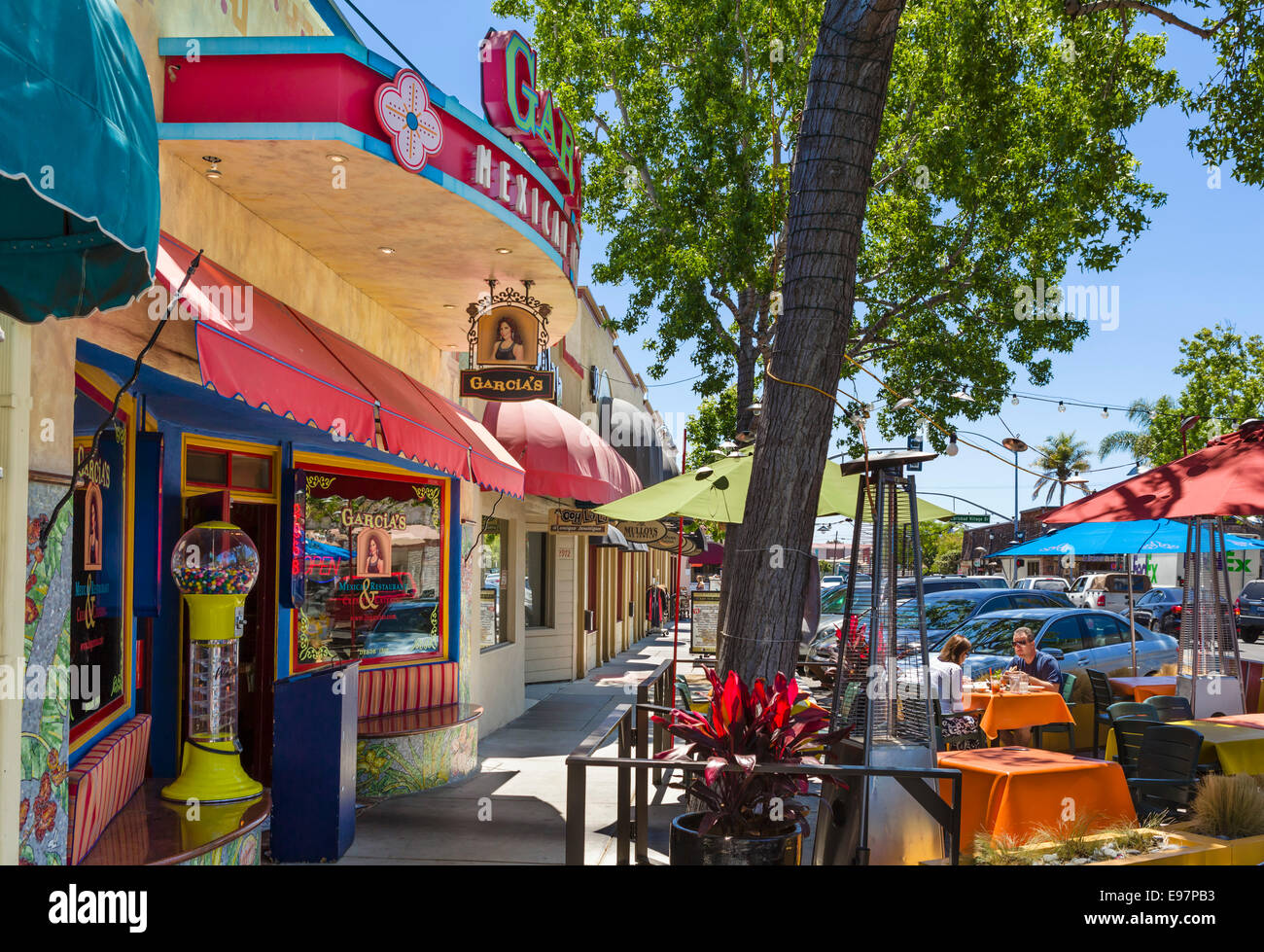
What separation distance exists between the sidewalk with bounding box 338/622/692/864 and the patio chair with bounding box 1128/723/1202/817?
3.28 meters

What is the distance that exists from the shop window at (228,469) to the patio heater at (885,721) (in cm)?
495

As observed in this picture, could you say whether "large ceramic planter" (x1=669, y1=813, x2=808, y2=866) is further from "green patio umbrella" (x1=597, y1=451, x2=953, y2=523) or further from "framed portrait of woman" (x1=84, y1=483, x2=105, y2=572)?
"green patio umbrella" (x1=597, y1=451, x2=953, y2=523)

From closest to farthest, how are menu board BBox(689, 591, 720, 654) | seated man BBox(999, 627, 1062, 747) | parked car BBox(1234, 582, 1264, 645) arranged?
seated man BBox(999, 627, 1062, 747), menu board BBox(689, 591, 720, 654), parked car BBox(1234, 582, 1264, 645)

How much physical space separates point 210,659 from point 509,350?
4.45 meters

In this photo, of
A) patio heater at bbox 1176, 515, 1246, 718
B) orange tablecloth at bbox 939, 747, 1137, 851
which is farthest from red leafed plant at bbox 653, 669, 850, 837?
patio heater at bbox 1176, 515, 1246, 718

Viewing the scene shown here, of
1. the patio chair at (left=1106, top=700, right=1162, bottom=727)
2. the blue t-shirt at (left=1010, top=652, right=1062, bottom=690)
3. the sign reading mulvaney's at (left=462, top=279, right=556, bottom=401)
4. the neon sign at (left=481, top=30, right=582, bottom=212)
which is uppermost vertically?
the neon sign at (left=481, top=30, right=582, bottom=212)

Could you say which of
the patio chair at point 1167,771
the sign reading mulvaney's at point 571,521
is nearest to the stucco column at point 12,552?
the patio chair at point 1167,771

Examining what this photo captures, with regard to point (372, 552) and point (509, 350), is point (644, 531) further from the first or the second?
point (509, 350)

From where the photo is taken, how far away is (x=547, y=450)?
44.2 ft

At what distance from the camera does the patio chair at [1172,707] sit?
8.84 metres

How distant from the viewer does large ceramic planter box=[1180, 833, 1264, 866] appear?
5.72m

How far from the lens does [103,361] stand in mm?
4996
